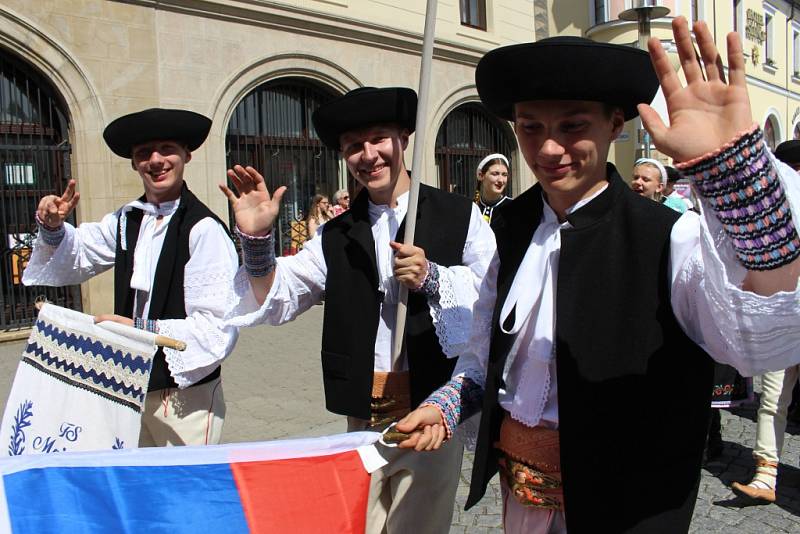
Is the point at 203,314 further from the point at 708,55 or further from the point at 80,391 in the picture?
the point at 708,55

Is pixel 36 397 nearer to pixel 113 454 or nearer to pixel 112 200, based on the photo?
pixel 113 454

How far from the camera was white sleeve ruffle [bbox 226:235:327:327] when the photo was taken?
2.43 meters

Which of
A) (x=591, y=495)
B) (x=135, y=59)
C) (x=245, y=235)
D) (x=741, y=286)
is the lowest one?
(x=591, y=495)

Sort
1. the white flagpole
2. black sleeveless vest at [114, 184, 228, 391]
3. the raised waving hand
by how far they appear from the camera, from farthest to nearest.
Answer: the raised waving hand, black sleeveless vest at [114, 184, 228, 391], the white flagpole

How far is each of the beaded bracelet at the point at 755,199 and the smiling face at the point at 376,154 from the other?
4.93 ft

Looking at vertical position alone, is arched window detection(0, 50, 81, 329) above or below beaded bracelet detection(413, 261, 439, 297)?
above

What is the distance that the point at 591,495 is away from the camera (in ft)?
5.11

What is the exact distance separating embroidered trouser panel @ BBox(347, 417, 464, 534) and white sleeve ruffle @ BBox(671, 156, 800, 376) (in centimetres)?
126

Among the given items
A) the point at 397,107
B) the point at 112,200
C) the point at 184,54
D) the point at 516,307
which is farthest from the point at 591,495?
the point at 184,54

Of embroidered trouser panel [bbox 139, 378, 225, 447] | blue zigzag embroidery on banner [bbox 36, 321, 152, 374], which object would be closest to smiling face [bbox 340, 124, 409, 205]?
blue zigzag embroidery on banner [bbox 36, 321, 152, 374]

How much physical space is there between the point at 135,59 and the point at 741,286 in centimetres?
915

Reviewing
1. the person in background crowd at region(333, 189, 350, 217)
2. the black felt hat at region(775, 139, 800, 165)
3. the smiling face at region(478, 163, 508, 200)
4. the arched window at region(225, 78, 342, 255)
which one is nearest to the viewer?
the black felt hat at region(775, 139, 800, 165)

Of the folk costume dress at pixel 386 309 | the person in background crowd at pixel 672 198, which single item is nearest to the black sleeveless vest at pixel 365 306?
the folk costume dress at pixel 386 309

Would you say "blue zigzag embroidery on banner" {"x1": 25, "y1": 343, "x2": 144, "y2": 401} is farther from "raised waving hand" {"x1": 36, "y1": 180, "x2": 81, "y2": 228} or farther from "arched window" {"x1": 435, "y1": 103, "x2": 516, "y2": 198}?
"arched window" {"x1": 435, "y1": 103, "x2": 516, "y2": 198}
